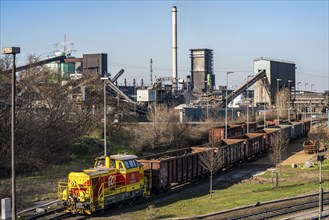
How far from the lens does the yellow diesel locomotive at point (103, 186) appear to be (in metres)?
23.4

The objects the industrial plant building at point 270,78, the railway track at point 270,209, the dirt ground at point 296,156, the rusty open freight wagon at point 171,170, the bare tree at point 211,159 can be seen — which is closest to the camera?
the railway track at point 270,209

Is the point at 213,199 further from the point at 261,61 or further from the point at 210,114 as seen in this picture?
the point at 261,61

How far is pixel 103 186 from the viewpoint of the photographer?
24000mm

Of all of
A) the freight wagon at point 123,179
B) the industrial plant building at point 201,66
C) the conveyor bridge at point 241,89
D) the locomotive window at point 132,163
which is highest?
the industrial plant building at point 201,66

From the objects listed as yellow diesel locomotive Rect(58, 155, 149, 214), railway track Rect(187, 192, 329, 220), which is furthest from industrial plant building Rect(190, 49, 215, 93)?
yellow diesel locomotive Rect(58, 155, 149, 214)

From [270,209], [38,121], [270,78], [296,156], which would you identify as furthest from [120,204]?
[270,78]

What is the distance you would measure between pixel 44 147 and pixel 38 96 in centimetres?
606

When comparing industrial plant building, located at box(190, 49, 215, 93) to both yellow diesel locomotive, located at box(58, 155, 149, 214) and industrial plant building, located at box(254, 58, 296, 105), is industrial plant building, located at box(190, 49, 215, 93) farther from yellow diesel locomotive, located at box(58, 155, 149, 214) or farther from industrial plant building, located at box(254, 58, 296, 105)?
yellow diesel locomotive, located at box(58, 155, 149, 214)

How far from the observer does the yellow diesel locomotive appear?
2341 centimetres

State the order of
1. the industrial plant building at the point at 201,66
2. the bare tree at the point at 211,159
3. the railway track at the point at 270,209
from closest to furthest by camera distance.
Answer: the railway track at the point at 270,209 < the bare tree at the point at 211,159 < the industrial plant building at the point at 201,66

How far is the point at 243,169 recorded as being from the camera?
140 ft

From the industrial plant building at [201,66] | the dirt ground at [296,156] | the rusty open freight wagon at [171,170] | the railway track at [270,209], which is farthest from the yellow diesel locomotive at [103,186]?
the industrial plant building at [201,66]

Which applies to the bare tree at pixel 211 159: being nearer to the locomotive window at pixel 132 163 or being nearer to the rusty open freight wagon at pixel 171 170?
the rusty open freight wagon at pixel 171 170

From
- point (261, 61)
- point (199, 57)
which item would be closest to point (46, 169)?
point (261, 61)
